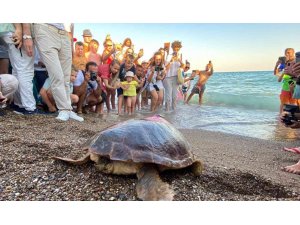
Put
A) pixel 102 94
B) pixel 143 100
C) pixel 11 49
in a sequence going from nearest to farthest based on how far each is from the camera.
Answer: pixel 11 49, pixel 102 94, pixel 143 100

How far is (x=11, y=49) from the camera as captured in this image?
2777 millimetres

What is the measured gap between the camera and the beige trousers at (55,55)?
2.77m

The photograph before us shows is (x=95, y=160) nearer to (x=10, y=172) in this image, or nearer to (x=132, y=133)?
(x=132, y=133)

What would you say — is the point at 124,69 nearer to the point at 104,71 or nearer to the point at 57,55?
the point at 104,71

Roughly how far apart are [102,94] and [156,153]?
10.2ft

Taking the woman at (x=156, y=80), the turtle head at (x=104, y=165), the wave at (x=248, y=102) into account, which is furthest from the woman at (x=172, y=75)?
the turtle head at (x=104, y=165)

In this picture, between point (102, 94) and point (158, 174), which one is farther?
point (102, 94)

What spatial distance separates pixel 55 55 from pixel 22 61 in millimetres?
346

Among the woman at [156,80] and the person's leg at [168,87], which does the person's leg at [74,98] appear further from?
the person's leg at [168,87]

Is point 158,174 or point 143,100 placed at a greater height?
point 158,174

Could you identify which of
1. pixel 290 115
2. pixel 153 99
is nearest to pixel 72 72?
pixel 153 99

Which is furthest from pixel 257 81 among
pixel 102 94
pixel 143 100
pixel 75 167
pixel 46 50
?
pixel 75 167

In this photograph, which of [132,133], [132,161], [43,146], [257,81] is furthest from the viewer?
[257,81]
